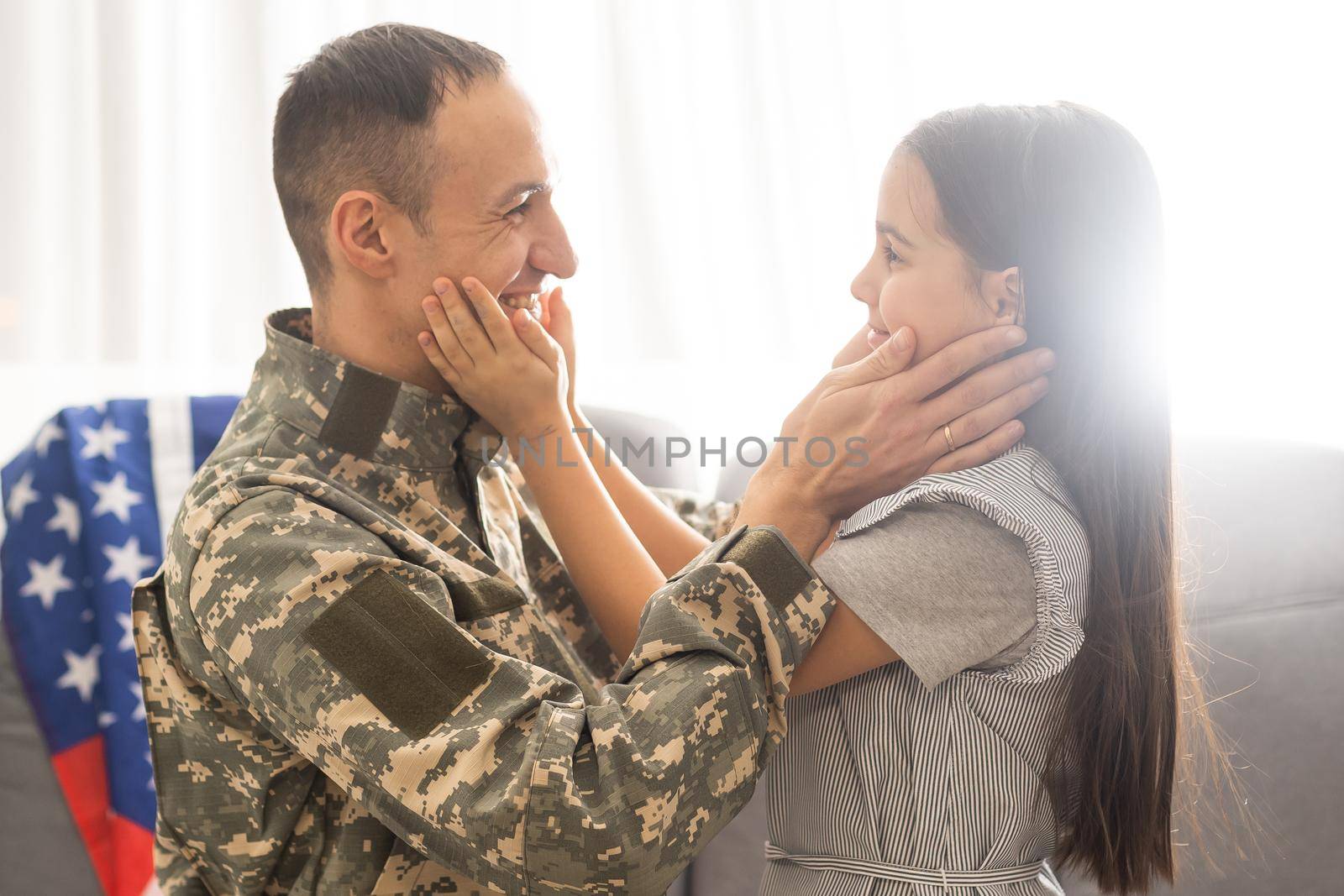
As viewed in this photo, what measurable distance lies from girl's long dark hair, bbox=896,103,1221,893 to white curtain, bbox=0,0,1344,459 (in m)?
1.32

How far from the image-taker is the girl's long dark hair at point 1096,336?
1071 mm

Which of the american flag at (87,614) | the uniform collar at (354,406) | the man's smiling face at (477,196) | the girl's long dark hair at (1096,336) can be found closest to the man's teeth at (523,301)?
the man's smiling face at (477,196)

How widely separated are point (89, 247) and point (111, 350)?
22cm

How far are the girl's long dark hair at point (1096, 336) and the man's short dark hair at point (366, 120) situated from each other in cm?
54

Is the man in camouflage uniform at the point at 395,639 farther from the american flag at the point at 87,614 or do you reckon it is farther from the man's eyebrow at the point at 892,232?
the american flag at the point at 87,614

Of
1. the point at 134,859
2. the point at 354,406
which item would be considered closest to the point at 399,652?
the point at 354,406

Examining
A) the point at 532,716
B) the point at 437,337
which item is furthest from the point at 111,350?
the point at 532,716

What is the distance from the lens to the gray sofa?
1.64 metres

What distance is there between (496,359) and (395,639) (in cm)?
35

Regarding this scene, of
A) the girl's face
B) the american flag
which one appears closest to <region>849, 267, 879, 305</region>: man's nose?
the girl's face

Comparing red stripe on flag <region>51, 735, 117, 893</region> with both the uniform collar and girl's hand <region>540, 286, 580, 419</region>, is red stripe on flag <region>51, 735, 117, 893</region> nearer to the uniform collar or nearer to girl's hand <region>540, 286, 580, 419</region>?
the uniform collar

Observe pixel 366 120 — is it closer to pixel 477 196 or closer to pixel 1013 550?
pixel 477 196

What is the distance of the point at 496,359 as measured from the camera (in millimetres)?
1195

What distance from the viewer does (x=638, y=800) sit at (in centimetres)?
91
